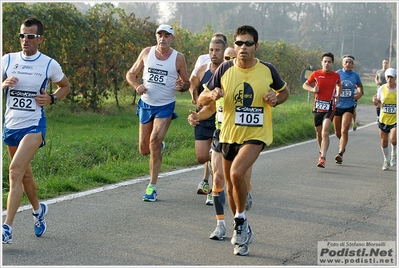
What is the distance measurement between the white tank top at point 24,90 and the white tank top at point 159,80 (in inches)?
105

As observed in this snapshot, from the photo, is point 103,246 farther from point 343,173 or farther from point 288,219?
point 343,173

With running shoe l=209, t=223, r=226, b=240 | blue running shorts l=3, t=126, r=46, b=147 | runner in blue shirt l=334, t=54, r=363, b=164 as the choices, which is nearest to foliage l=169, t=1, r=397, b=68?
runner in blue shirt l=334, t=54, r=363, b=164

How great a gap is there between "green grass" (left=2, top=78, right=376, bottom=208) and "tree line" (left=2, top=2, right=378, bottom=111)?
789 millimetres

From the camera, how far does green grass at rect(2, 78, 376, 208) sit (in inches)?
410

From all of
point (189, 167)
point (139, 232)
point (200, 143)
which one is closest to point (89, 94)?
point (189, 167)

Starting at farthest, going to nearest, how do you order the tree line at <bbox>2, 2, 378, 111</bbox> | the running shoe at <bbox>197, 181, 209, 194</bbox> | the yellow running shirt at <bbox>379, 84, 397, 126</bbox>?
1. the tree line at <bbox>2, 2, 378, 111</bbox>
2. the yellow running shirt at <bbox>379, 84, 397, 126</bbox>
3. the running shoe at <bbox>197, 181, 209, 194</bbox>

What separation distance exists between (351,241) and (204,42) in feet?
103

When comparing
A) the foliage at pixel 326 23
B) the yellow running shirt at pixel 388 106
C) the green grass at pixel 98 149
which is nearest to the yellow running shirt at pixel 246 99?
the green grass at pixel 98 149

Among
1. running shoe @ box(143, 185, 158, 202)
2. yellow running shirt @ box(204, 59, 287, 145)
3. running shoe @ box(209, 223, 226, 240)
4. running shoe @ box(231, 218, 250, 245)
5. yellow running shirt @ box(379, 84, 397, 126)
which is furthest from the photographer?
yellow running shirt @ box(379, 84, 397, 126)

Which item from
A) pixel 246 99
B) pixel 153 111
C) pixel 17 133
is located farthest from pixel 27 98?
pixel 153 111

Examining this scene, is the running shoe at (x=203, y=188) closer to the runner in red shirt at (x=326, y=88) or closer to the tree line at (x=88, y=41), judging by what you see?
the runner in red shirt at (x=326, y=88)

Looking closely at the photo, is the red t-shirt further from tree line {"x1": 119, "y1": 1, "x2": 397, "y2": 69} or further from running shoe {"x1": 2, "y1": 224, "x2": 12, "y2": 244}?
tree line {"x1": 119, "y1": 1, "x2": 397, "y2": 69}

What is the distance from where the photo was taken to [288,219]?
27.6 ft

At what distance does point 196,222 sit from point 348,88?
6959 millimetres
